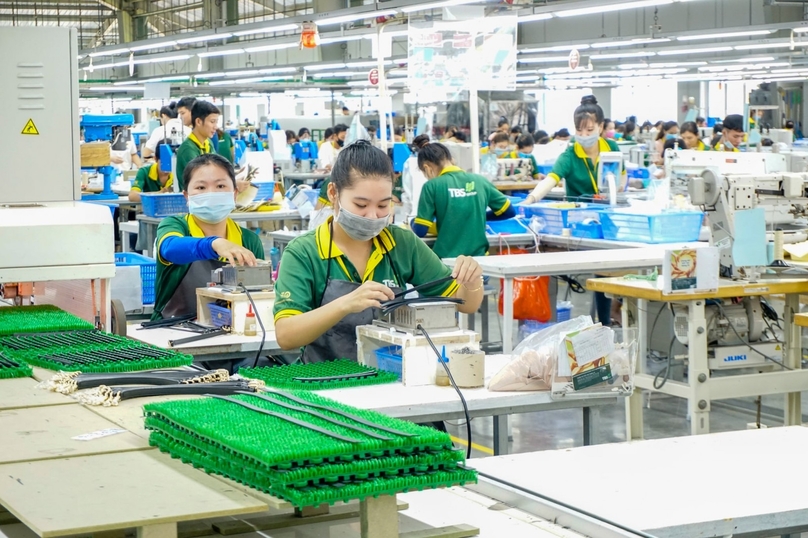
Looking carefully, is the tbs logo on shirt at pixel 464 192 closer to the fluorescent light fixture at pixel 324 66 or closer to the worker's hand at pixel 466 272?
the worker's hand at pixel 466 272

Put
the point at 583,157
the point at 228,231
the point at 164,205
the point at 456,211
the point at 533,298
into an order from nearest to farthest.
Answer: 1. the point at 228,231
2. the point at 456,211
3. the point at 533,298
4. the point at 583,157
5. the point at 164,205

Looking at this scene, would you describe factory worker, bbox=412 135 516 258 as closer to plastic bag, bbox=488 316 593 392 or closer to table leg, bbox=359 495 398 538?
plastic bag, bbox=488 316 593 392

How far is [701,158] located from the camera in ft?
19.4

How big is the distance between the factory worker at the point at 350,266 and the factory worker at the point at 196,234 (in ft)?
2.90

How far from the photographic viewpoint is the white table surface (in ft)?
6.17

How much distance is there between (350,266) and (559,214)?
3.98 metres

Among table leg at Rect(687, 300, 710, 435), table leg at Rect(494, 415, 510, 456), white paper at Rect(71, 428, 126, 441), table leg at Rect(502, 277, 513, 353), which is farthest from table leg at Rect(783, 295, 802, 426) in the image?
white paper at Rect(71, 428, 126, 441)

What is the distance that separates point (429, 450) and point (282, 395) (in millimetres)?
459

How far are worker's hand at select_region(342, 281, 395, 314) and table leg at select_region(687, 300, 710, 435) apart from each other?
6.66 feet

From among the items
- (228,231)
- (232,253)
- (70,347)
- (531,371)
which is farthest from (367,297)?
(228,231)

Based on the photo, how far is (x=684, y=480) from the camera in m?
2.11

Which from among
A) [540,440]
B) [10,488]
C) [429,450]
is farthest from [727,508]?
[540,440]

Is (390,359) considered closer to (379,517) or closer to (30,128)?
(379,517)

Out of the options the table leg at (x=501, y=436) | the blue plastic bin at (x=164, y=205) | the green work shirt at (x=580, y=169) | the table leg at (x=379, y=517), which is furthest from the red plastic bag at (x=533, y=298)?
Answer: the table leg at (x=379, y=517)
